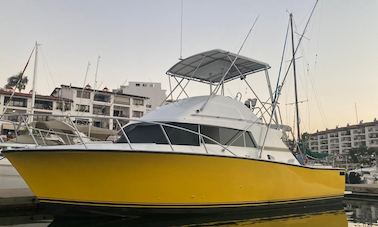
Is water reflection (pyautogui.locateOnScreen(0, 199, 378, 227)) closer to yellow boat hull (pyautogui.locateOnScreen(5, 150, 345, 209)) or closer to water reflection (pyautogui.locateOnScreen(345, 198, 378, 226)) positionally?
water reflection (pyautogui.locateOnScreen(345, 198, 378, 226))

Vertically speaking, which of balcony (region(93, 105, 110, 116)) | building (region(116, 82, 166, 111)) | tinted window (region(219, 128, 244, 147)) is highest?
building (region(116, 82, 166, 111))

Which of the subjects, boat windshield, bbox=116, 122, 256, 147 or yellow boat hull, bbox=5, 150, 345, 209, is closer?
yellow boat hull, bbox=5, 150, 345, 209

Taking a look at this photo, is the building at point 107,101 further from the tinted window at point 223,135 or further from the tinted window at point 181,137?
the tinted window at point 181,137

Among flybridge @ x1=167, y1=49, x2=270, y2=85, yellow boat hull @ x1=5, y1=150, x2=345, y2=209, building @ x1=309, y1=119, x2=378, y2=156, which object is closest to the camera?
yellow boat hull @ x1=5, y1=150, x2=345, y2=209

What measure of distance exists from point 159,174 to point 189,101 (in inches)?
133

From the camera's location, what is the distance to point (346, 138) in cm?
10338

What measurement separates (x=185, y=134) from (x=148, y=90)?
174 ft

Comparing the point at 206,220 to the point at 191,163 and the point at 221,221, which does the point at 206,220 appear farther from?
the point at 191,163

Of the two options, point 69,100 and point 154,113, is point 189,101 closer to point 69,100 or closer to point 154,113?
point 154,113

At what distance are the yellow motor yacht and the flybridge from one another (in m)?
0.03

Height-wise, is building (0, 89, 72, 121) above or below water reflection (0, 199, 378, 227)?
above

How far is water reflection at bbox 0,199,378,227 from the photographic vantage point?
8.48 m

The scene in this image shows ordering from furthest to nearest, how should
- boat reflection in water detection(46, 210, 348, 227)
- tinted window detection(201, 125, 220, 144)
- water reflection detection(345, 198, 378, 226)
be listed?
water reflection detection(345, 198, 378, 226) → tinted window detection(201, 125, 220, 144) → boat reflection in water detection(46, 210, 348, 227)

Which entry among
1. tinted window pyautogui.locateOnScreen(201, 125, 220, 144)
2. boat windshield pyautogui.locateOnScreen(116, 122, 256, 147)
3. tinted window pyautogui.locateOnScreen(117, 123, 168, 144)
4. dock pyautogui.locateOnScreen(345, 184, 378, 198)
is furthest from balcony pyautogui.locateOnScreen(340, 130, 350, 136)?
tinted window pyautogui.locateOnScreen(117, 123, 168, 144)
